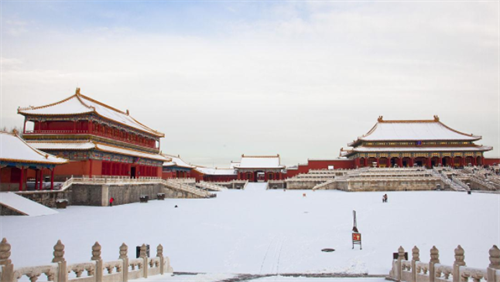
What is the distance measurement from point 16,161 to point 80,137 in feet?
30.6

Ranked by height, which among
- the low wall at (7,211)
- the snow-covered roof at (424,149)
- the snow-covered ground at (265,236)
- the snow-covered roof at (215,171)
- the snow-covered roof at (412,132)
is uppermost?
the snow-covered roof at (412,132)

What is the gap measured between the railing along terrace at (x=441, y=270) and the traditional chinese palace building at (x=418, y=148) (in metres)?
50.4

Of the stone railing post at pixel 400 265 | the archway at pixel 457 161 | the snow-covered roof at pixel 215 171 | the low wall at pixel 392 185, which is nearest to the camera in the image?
the stone railing post at pixel 400 265

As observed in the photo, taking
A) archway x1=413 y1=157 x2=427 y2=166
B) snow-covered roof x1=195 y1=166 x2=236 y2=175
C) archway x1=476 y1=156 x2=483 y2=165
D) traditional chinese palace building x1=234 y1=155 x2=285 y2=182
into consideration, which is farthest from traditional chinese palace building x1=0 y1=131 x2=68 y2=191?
archway x1=476 y1=156 x2=483 y2=165

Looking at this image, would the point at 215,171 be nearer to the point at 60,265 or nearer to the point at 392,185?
the point at 392,185

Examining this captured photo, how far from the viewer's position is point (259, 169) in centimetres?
7700

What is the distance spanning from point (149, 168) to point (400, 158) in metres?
39.1

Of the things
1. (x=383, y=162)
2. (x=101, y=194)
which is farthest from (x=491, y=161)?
(x=101, y=194)

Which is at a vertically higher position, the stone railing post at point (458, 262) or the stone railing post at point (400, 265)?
the stone railing post at point (458, 262)

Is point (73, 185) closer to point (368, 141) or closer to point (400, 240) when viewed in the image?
point (400, 240)

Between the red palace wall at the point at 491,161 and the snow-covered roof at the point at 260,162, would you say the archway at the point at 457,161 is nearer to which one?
the red palace wall at the point at 491,161

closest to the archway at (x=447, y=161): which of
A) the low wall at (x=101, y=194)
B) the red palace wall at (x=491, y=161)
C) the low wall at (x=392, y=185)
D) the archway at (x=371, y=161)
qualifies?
the red palace wall at (x=491, y=161)

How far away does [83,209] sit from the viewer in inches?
1147

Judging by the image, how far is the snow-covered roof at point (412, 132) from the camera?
62438 mm
